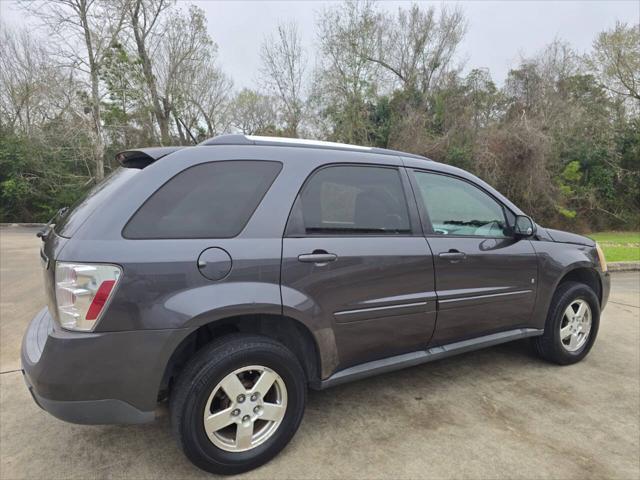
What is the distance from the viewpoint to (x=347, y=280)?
7.96 feet

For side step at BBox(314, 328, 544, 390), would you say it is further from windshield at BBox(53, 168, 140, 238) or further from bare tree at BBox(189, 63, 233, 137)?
bare tree at BBox(189, 63, 233, 137)

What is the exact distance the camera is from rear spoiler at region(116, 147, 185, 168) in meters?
2.24

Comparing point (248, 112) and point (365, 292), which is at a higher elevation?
point (248, 112)

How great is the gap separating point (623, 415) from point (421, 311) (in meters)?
1.66

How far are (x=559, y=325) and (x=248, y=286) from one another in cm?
287

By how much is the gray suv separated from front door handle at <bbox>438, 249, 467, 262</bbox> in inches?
0.9

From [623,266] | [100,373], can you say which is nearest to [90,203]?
[100,373]

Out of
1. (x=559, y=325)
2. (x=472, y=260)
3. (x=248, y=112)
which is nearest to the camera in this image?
(x=472, y=260)

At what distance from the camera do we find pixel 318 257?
231 cm

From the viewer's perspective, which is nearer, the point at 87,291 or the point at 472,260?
the point at 87,291

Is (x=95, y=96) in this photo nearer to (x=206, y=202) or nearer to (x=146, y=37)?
Result: (x=146, y=37)

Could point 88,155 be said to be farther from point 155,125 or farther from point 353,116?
point 353,116

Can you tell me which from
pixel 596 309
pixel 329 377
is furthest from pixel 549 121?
pixel 329 377

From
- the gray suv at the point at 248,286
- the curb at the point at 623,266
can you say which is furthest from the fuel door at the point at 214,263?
the curb at the point at 623,266
